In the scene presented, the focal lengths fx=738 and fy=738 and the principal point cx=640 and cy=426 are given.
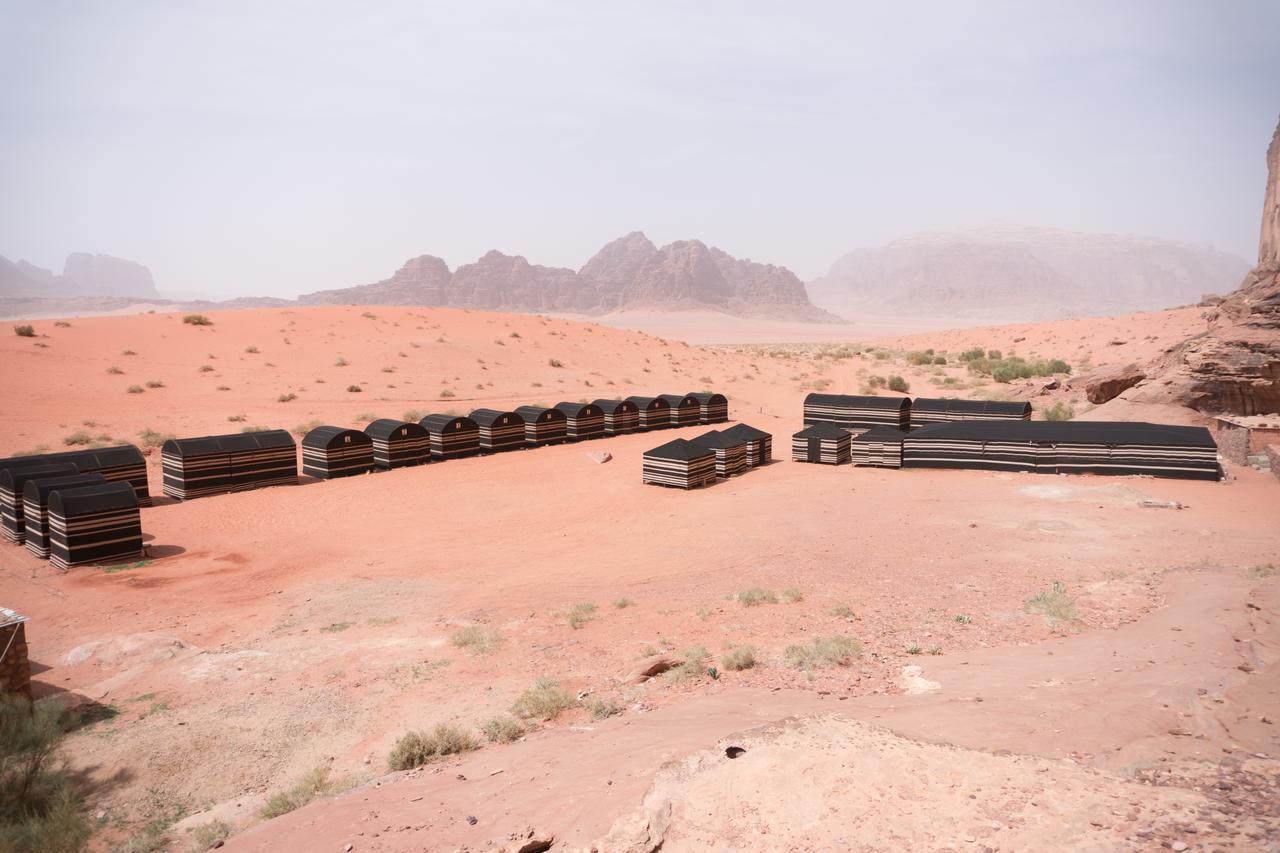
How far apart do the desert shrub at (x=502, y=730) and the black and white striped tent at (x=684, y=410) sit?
25.2 meters

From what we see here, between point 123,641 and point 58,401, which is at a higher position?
point 58,401

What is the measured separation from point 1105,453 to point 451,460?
20.5 meters

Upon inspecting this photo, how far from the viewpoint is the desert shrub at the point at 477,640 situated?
10859 millimetres

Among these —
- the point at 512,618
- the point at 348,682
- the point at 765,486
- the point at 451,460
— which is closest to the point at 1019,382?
the point at 765,486

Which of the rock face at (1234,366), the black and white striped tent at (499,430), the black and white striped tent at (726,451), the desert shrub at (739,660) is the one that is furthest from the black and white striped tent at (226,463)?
the rock face at (1234,366)

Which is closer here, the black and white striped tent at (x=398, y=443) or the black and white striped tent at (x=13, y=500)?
the black and white striped tent at (x=13, y=500)

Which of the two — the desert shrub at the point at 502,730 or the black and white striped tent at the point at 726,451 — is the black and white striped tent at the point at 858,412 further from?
the desert shrub at the point at 502,730

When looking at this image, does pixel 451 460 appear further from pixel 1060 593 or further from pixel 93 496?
pixel 1060 593

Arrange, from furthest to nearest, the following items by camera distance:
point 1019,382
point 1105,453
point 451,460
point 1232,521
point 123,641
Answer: point 1019,382 → point 451,460 → point 1105,453 → point 1232,521 → point 123,641

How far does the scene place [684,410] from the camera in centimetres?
3375

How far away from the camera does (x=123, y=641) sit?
11.3 meters

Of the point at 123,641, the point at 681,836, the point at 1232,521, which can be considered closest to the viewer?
the point at 681,836

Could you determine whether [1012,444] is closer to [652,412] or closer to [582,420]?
[652,412]

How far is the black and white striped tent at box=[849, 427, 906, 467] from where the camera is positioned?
23297mm
